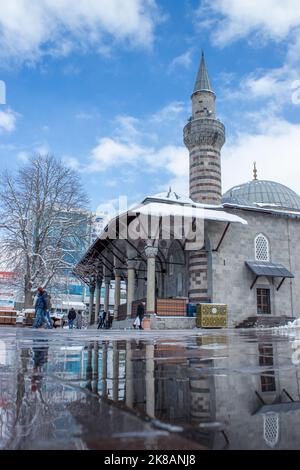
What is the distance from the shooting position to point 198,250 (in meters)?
19.8

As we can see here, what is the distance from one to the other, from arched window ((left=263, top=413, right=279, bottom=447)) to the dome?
2938cm

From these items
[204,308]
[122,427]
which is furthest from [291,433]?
[204,308]

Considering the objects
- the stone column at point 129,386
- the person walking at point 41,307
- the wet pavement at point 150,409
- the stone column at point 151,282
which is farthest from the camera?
the stone column at point 151,282

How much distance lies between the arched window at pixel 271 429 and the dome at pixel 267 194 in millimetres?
29382

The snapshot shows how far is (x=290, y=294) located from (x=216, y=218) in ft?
22.7

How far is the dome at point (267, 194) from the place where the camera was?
1216 inches

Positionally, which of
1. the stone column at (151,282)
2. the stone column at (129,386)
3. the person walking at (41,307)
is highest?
the stone column at (151,282)

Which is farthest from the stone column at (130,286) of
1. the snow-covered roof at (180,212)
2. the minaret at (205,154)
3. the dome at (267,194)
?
the dome at (267,194)

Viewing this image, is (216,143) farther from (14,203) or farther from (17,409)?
(17,409)

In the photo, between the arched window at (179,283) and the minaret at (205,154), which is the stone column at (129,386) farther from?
the minaret at (205,154)

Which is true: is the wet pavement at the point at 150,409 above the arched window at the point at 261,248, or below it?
below

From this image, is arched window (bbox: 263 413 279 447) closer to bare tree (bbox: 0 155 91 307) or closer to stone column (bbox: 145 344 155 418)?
stone column (bbox: 145 344 155 418)

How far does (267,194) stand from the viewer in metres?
31.5

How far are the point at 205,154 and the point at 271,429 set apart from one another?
23.5 meters
